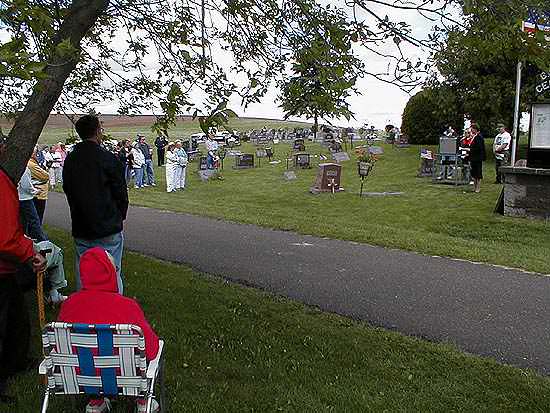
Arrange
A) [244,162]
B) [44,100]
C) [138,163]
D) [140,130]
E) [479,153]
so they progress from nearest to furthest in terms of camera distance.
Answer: [44,100]
[479,153]
[138,163]
[244,162]
[140,130]

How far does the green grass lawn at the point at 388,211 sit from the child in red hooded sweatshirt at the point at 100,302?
708 centimetres

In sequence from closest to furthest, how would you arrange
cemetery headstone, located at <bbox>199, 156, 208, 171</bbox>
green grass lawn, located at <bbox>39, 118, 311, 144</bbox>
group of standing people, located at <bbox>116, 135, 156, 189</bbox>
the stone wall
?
green grass lawn, located at <bbox>39, 118, 311, 144</bbox> → the stone wall → group of standing people, located at <bbox>116, 135, 156, 189</bbox> → cemetery headstone, located at <bbox>199, 156, 208, 171</bbox>

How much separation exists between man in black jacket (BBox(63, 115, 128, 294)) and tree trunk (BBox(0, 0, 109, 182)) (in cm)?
53

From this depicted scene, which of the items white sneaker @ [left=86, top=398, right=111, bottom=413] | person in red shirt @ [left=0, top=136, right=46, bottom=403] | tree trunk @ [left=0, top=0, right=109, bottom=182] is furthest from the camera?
tree trunk @ [left=0, top=0, right=109, bottom=182]

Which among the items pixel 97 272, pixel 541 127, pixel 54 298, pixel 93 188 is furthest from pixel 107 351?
pixel 541 127

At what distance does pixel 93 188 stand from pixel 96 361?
2.25 meters

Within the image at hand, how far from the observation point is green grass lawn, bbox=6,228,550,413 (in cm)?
453

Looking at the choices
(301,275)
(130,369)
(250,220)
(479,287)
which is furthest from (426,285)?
(250,220)

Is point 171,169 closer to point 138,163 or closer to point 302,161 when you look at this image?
point 138,163

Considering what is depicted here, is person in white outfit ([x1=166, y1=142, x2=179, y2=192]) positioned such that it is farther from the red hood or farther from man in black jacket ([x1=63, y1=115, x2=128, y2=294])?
the red hood

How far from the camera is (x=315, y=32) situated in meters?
5.84

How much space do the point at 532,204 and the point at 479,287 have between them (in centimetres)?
589

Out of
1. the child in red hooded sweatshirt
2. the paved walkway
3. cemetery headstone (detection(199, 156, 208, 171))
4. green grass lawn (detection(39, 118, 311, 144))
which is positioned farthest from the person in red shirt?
cemetery headstone (detection(199, 156, 208, 171))

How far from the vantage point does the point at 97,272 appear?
3.72 meters
